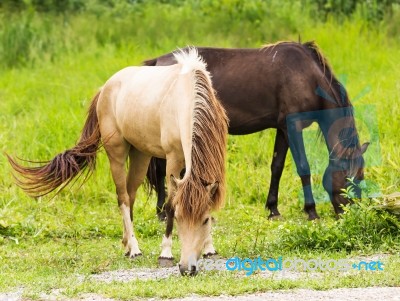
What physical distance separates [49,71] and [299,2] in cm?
505

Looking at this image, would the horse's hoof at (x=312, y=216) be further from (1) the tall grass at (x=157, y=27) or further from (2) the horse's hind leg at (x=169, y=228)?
(1) the tall grass at (x=157, y=27)

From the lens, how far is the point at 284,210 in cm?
1088

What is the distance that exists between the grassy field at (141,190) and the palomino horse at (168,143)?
46 centimetres

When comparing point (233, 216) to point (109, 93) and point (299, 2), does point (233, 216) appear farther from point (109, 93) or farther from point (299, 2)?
point (299, 2)

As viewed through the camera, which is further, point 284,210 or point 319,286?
point 284,210

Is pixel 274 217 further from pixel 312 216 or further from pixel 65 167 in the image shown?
pixel 65 167

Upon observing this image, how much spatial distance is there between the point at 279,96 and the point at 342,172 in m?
1.27

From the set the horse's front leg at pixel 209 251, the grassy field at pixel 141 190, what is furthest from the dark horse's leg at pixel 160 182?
the horse's front leg at pixel 209 251

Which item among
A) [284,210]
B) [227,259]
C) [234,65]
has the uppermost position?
[234,65]

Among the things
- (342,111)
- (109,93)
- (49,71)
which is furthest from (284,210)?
(49,71)

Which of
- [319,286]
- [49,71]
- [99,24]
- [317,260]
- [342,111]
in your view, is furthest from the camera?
[99,24]

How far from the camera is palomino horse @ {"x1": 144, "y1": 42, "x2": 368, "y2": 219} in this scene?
10211 millimetres

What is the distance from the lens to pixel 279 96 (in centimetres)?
1041

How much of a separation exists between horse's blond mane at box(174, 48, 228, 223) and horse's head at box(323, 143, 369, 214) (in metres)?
2.50
